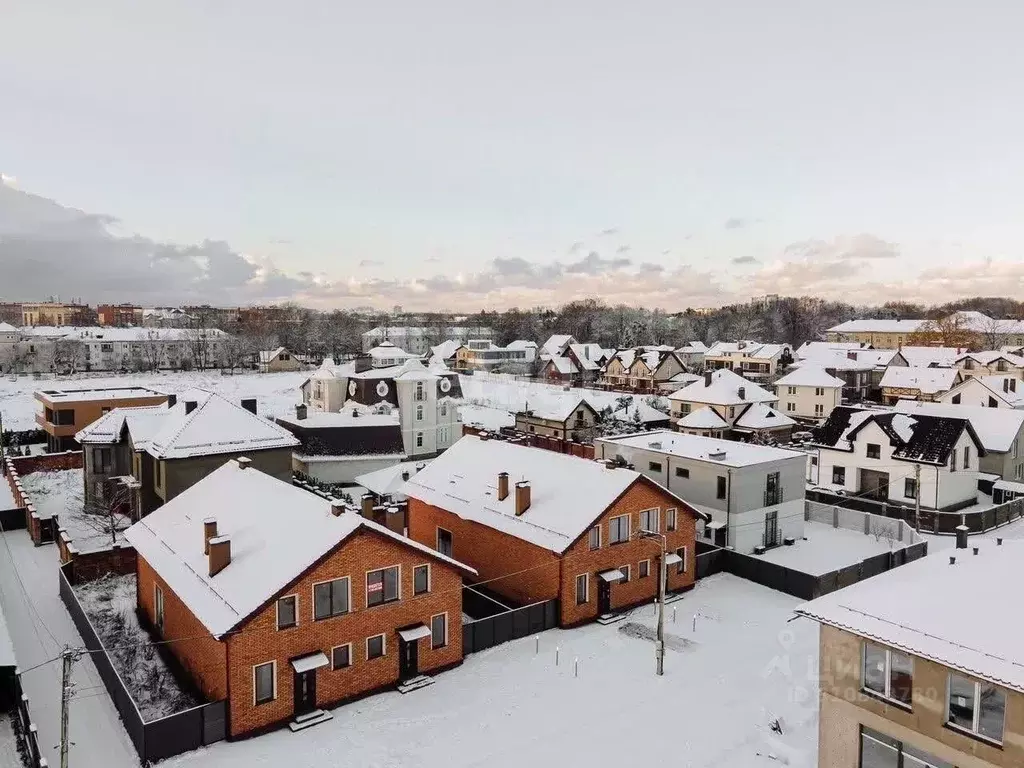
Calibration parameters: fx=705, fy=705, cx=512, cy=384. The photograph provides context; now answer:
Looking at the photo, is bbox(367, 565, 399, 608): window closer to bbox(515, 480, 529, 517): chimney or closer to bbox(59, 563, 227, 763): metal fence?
bbox(59, 563, 227, 763): metal fence

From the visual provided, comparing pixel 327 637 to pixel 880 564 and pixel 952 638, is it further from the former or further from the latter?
pixel 880 564

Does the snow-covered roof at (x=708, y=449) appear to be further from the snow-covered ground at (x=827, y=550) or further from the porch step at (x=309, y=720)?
the porch step at (x=309, y=720)

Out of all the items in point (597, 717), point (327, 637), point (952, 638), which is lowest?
point (597, 717)

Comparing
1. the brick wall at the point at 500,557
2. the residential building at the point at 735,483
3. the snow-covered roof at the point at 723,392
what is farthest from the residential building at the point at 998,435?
the brick wall at the point at 500,557

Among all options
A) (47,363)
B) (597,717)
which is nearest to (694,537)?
(597,717)

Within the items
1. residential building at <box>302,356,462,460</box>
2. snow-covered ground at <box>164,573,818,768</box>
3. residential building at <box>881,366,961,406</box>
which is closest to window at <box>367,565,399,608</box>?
snow-covered ground at <box>164,573,818,768</box>

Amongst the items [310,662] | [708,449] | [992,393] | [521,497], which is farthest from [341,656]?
[992,393]
